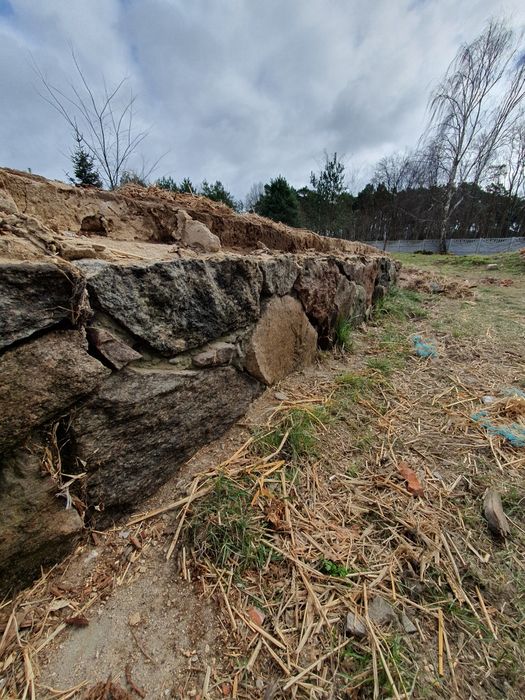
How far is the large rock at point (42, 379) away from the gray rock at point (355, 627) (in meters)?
1.00

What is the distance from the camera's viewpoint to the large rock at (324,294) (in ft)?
6.48

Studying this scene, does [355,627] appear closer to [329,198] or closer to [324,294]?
[324,294]

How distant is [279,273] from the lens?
167 cm

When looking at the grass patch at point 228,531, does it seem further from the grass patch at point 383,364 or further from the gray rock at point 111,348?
the grass patch at point 383,364

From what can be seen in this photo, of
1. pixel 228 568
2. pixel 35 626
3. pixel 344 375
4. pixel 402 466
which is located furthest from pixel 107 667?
pixel 344 375

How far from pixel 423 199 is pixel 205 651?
24.3m

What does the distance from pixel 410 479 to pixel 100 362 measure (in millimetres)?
1315

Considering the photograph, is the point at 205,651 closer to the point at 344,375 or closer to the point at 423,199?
the point at 344,375

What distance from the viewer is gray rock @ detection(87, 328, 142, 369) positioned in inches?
34.5

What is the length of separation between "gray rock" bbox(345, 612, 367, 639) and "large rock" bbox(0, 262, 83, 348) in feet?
3.81

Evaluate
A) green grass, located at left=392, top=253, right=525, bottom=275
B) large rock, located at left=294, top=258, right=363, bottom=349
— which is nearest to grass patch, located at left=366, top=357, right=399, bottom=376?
large rock, located at left=294, top=258, right=363, bottom=349

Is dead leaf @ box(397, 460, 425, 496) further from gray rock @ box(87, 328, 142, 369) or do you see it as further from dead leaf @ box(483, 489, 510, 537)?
gray rock @ box(87, 328, 142, 369)

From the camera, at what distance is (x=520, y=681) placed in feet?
2.34

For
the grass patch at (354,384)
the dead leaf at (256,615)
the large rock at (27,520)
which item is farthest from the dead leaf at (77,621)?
the grass patch at (354,384)
